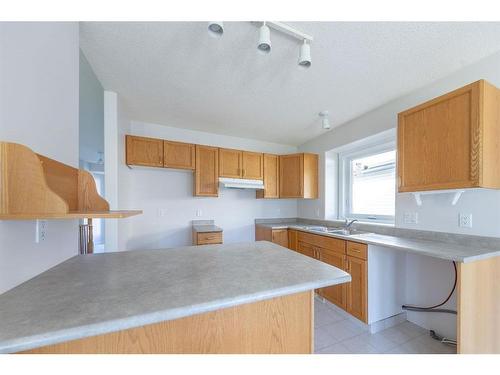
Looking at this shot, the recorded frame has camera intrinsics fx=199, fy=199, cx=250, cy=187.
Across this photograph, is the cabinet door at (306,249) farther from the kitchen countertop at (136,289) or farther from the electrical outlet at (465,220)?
the kitchen countertop at (136,289)

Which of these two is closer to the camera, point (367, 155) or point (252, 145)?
point (367, 155)

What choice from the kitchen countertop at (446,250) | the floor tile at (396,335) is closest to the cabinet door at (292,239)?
the kitchen countertop at (446,250)

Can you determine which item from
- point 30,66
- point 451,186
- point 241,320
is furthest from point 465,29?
point 30,66

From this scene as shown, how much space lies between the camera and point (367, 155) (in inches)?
108

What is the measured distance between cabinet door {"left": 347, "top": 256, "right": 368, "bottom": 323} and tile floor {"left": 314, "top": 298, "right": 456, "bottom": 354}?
0.11 meters

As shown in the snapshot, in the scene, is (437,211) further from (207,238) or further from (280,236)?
(207,238)

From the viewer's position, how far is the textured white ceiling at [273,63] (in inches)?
50.8

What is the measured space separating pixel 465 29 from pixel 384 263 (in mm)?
1886

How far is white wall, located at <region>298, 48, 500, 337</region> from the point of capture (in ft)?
4.87

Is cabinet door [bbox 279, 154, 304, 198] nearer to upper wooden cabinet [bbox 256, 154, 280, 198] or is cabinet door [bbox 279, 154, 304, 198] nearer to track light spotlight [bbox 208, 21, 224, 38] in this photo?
upper wooden cabinet [bbox 256, 154, 280, 198]

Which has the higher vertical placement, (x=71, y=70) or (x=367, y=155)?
(x=71, y=70)

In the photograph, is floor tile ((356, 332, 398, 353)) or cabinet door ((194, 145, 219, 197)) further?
cabinet door ((194, 145, 219, 197))

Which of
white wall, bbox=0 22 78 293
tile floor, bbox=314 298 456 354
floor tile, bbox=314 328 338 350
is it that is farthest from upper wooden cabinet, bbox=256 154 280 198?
white wall, bbox=0 22 78 293
